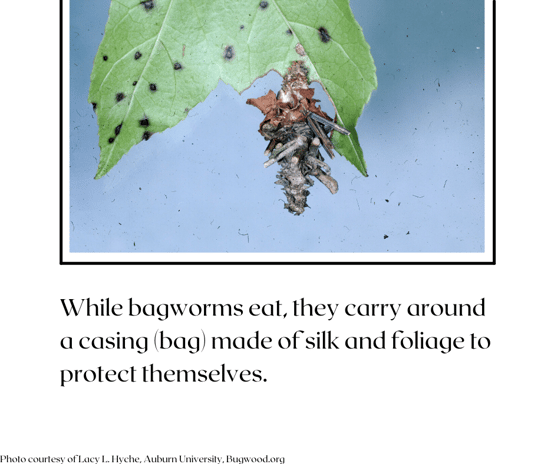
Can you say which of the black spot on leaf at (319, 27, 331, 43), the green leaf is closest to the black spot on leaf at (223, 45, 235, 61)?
the green leaf

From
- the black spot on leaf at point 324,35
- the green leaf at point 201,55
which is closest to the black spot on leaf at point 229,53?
the green leaf at point 201,55

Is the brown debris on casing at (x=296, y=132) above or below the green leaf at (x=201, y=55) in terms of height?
below

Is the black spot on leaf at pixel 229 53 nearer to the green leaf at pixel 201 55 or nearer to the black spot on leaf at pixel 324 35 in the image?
the green leaf at pixel 201 55

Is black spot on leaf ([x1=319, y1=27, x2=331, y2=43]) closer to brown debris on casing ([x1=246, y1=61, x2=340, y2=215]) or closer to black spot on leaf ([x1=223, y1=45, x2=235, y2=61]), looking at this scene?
brown debris on casing ([x1=246, y1=61, x2=340, y2=215])

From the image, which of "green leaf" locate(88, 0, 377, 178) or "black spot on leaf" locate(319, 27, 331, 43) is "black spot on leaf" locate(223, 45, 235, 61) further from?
"black spot on leaf" locate(319, 27, 331, 43)

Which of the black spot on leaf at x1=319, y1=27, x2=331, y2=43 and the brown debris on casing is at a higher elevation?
the black spot on leaf at x1=319, y1=27, x2=331, y2=43

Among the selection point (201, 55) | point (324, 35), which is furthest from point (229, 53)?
point (324, 35)

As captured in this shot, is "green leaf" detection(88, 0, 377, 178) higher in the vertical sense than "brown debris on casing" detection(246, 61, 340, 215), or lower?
higher
